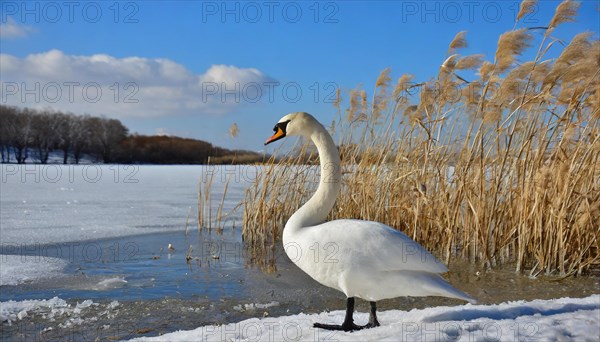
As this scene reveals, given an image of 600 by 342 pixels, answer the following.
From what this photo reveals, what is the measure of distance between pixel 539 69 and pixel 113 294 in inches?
190

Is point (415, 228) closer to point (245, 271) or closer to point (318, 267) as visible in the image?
point (245, 271)

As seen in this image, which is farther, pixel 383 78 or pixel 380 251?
pixel 383 78

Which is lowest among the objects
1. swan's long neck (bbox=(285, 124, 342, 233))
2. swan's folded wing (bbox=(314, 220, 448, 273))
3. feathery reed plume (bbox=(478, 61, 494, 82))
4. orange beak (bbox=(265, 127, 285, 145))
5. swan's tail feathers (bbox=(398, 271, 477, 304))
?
swan's tail feathers (bbox=(398, 271, 477, 304))

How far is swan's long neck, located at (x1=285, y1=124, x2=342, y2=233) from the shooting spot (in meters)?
3.18

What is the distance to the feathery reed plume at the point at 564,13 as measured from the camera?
18.2 ft

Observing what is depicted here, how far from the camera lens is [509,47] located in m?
5.43

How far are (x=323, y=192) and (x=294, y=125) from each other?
1.70 feet

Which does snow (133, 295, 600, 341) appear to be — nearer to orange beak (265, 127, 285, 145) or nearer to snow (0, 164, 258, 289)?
orange beak (265, 127, 285, 145)

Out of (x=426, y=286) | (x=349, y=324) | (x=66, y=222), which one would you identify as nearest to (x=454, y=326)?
(x=426, y=286)

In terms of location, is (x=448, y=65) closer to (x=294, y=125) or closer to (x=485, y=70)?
(x=485, y=70)

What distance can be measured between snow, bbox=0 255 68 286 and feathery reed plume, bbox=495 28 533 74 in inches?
208

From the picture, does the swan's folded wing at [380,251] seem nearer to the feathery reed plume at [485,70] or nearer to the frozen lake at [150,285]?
the frozen lake at [150,285]

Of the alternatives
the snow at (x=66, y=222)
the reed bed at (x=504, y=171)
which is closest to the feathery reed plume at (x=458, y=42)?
the reed bed at (x=504, y=171)

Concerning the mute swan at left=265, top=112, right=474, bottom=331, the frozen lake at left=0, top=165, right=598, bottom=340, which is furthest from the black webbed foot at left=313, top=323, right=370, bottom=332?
the frozen lake at left=0, top=165, right=598, bottom=340
